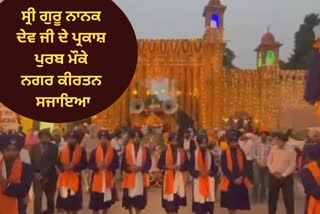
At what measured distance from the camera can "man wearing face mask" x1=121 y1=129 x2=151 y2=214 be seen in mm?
11086

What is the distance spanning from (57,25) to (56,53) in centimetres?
36

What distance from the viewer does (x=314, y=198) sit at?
23.1 feet

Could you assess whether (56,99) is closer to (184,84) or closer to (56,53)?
(56,53)

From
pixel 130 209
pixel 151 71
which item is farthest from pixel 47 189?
pixel 151 71

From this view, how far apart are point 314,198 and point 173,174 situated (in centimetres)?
432

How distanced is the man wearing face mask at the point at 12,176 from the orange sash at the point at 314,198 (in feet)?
10.3

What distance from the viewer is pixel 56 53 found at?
778 centimetres

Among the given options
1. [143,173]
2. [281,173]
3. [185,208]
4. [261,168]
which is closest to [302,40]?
[261,168]

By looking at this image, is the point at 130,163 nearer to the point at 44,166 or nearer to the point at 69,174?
the point at 69,174

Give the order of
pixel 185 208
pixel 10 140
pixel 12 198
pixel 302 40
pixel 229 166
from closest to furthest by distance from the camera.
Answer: pixel 12 198 → pixel 10 140 → pixel 229 166 → pixel 185 208 → pixel 302 40

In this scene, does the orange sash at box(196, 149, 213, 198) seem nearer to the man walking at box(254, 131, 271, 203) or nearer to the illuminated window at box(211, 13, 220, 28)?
the man walking at box(254, 131, 271, 203)

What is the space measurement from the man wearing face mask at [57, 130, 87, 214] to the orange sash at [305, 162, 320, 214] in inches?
173

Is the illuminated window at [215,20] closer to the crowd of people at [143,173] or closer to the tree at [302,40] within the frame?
the tree at [302,40]

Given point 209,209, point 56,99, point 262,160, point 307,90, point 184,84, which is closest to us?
point 307,90
